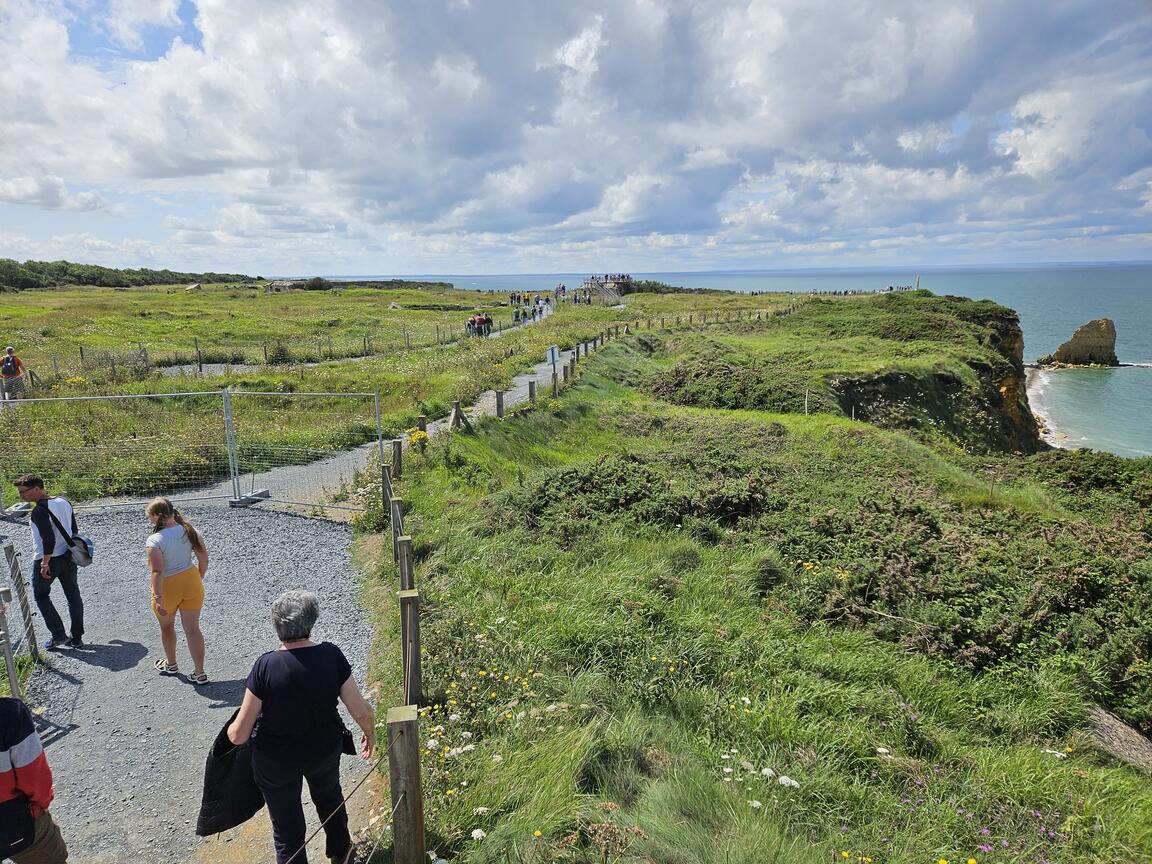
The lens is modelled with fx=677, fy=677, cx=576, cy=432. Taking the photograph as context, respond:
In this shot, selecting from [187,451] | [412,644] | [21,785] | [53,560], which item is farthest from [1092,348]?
[21,785]

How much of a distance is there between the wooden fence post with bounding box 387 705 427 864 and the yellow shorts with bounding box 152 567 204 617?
373cm

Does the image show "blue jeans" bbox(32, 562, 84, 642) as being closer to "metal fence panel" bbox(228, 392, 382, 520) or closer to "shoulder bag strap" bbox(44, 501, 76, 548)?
"shoulder bag strap" bbox(44, 501, 76, 548)

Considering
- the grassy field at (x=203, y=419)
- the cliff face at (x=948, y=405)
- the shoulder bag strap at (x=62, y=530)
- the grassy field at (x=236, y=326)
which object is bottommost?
the cliff face at (x=948, y=405)

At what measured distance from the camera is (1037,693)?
22.7ft

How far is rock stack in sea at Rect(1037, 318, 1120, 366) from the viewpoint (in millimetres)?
66812

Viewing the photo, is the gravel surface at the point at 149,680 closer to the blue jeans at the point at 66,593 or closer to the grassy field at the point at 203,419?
the blue jeans at the point at 66,593

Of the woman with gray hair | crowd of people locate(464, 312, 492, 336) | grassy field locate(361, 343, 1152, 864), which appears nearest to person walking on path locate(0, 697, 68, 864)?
the woman with gray hair

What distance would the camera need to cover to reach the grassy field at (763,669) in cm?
447

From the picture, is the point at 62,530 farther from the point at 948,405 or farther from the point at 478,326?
the point at 478,326

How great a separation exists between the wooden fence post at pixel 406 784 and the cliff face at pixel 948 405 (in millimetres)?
24655

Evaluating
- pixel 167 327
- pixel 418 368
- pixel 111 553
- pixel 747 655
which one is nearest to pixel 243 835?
pixel 747 655

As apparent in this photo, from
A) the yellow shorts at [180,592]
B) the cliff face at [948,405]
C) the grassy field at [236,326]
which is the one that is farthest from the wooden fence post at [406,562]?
the grassy field at [236,326]

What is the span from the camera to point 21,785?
3.60m

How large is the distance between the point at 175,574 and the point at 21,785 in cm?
287
